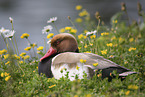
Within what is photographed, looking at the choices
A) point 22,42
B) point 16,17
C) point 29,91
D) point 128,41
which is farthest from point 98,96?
point 16,17

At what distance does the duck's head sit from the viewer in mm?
3334

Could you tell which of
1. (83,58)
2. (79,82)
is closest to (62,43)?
(83,58)

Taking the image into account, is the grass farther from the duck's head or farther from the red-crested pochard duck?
the duck's head

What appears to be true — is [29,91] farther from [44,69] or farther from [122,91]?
[122,91]

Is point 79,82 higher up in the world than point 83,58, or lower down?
lower down

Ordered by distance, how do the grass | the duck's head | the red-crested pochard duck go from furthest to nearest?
the duck's head
the red-crested pochard duck
the grass

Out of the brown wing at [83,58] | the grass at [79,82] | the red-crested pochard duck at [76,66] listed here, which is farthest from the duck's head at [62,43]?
Result: the grass at [79,82]

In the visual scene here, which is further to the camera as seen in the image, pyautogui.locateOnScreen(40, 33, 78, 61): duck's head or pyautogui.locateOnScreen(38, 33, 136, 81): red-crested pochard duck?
pyautogui.locateOnScreen(40, 33, 78, 61): duck's head

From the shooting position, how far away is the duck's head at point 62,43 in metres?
3.33

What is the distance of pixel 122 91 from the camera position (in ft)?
8.32

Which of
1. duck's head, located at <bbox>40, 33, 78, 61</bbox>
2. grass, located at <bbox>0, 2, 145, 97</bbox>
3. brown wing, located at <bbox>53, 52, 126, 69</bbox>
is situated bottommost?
grass, located at <bbox>0, 2, 145, 97</bbox>

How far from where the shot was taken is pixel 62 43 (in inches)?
132

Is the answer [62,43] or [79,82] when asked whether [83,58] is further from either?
[62,43]

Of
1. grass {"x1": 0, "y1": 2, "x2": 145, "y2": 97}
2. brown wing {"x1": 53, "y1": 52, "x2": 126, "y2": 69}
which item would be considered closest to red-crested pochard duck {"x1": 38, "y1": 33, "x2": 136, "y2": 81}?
brown wing {"x1": 53, "y1": 52, "x2": 126, "y2": 69}
